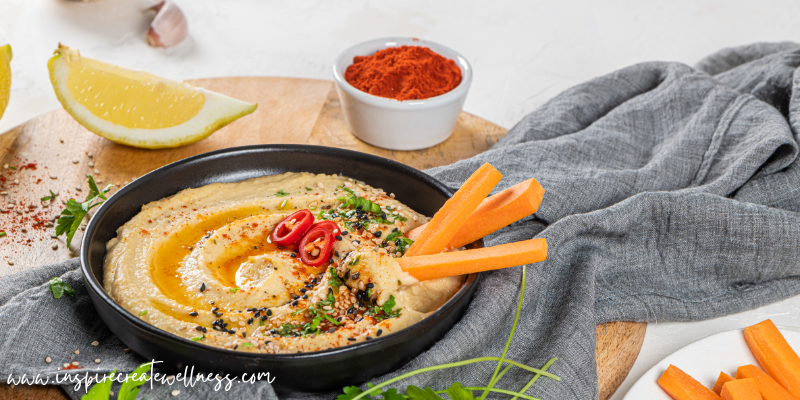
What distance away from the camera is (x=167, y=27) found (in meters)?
7.85

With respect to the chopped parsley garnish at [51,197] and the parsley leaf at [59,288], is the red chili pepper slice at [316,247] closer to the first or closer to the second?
the parsley leaf at [59,288]

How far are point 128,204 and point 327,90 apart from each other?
236 centimetres

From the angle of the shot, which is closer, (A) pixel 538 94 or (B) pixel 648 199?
(B) pixel 648 199

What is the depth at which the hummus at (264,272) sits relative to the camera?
2.89 metres

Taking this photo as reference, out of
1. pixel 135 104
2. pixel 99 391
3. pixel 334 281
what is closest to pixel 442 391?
pixel 334 281

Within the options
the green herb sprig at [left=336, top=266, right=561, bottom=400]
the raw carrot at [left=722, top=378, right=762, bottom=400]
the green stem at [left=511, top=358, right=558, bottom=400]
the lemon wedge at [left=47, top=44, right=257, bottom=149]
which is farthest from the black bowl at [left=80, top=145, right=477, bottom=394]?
the raw carrot at [left=722, top=378, right=762, bottom=400]

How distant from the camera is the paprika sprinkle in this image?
4.68 metres

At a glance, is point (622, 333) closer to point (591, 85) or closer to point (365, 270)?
point (365, 270)

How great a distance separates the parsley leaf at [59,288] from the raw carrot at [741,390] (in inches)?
124

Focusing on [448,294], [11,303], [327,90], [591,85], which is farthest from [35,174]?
[591,85]

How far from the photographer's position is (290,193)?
3861mm

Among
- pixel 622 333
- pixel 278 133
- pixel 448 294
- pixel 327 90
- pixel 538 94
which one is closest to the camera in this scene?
pixel 448 294

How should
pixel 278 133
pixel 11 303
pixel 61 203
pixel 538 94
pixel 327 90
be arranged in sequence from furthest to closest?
pixel 538 94
pixel 327 90
pixel 278 133
pixel 61 203
pixel 11 303

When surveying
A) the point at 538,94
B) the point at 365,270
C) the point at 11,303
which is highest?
the point at 365,270
